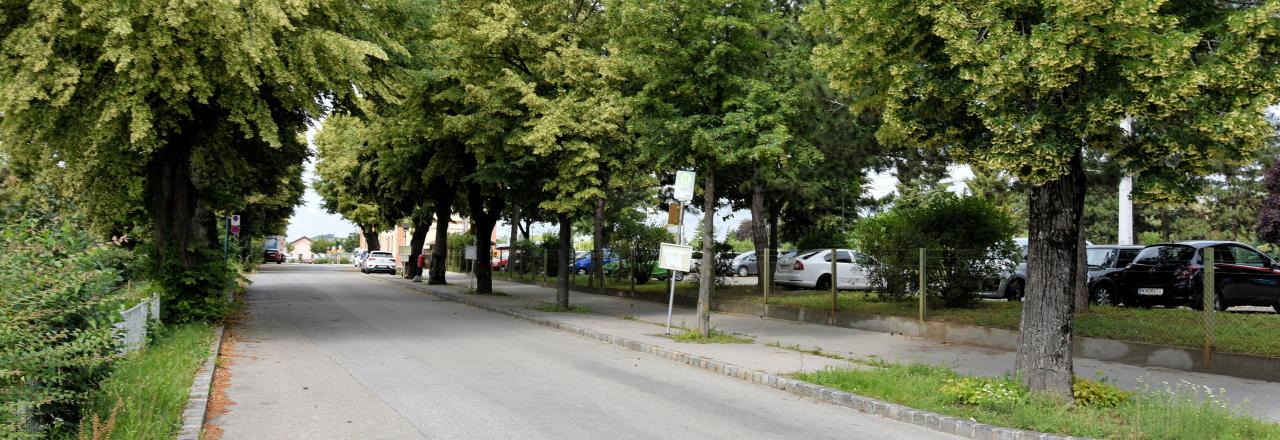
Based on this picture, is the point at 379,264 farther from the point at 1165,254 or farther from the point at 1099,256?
the point at 1165,254

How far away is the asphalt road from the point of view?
6949 mm

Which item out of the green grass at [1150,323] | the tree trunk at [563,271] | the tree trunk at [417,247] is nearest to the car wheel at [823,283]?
the green grass at [1150,323]

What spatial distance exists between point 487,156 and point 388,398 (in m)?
12.0

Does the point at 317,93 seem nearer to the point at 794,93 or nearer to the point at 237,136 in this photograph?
the point at 237,136

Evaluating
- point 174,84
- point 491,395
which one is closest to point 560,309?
point 174,84

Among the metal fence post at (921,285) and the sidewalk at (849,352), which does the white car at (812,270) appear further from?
the metal fence post at (921,285)

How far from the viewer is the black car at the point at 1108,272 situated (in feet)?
56.4

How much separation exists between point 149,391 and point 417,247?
3424 cm

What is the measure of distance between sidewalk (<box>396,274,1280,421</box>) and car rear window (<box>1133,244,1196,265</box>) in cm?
638

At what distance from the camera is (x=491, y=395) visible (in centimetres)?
845

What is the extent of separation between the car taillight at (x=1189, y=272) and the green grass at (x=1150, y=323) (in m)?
2.31

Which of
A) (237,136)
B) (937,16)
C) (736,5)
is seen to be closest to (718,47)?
(736,5)

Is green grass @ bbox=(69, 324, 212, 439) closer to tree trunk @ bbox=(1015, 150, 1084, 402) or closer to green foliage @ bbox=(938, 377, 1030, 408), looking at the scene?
green foliage @ bbox=(938, 377, 1030, 408)

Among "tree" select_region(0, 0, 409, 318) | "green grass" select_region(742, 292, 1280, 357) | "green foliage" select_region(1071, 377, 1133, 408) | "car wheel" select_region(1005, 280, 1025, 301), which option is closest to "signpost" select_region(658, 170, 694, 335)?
"green grass" select_region(742, 292, 1280, 357)
